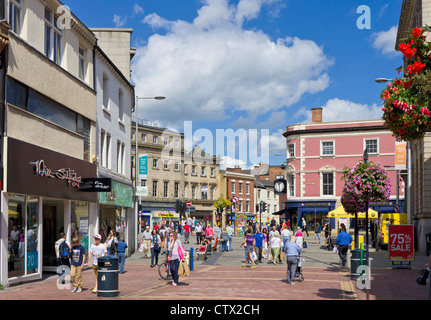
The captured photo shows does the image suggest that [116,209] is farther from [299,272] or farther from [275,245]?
[299,272]

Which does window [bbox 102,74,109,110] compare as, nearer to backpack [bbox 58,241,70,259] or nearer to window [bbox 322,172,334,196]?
backpack [bbox 58,241,70,259]

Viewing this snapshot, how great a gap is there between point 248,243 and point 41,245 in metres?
9.63

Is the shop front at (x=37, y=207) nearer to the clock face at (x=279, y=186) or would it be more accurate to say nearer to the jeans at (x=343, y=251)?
the jeans at (x=343, y=251)

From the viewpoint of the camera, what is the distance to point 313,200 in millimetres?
66625

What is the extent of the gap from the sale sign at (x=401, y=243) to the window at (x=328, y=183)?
42.2 meters

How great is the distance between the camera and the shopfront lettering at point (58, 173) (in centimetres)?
1961

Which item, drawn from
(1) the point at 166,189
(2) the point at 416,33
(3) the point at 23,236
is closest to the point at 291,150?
(1) the point at 166,189

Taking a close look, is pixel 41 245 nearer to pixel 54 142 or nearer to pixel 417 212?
pixel 54 142

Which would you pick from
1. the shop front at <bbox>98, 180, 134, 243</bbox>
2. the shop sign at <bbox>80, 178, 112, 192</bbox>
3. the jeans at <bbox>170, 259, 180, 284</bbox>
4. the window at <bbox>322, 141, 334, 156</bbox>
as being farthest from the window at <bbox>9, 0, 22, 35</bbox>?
the window at <bbox>322, 141, 334, 156</bbox>

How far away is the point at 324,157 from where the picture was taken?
67.4m

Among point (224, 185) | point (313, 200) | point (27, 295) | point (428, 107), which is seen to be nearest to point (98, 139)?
point (27, 295)

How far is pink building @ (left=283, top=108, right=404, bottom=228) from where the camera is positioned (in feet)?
216

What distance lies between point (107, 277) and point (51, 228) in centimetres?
776

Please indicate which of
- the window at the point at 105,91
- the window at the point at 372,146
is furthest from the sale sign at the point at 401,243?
the window at the point at 372,146
